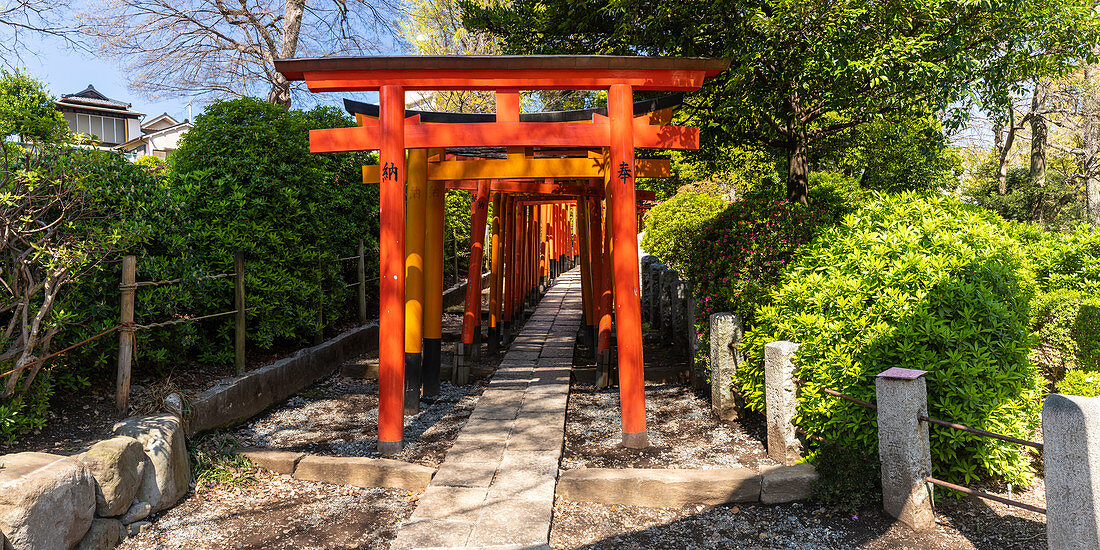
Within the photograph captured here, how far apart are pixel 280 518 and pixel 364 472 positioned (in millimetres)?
621

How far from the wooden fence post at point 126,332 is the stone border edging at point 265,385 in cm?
46

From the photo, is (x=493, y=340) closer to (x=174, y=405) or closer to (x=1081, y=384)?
(x=174, y=405)

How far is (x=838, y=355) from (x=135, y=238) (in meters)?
5.10

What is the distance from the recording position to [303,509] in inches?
155

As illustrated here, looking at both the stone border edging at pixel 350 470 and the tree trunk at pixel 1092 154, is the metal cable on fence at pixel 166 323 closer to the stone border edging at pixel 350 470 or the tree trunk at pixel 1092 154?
the stone border edging at pixel 350 470

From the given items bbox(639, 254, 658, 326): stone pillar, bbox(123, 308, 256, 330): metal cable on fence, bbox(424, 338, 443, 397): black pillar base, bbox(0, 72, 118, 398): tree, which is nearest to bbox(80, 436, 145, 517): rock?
bbox(0, 72, 118, 398): tree

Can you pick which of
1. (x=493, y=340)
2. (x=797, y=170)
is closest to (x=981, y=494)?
(x=797, y=170)

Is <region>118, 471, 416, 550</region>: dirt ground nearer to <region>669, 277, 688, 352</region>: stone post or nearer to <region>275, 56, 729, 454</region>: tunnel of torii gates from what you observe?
<region>275, 56, 729, 454</region>: tunnel of torii gates

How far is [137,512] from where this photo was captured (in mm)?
3680

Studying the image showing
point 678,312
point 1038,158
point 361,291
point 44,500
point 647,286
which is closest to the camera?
point 44,500

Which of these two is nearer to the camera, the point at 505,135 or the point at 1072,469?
the point at 1072,469

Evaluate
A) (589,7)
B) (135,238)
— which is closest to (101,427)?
(135,238)

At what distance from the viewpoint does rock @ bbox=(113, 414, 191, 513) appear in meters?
3.83

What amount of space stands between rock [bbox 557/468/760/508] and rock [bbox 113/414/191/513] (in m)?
2.47
